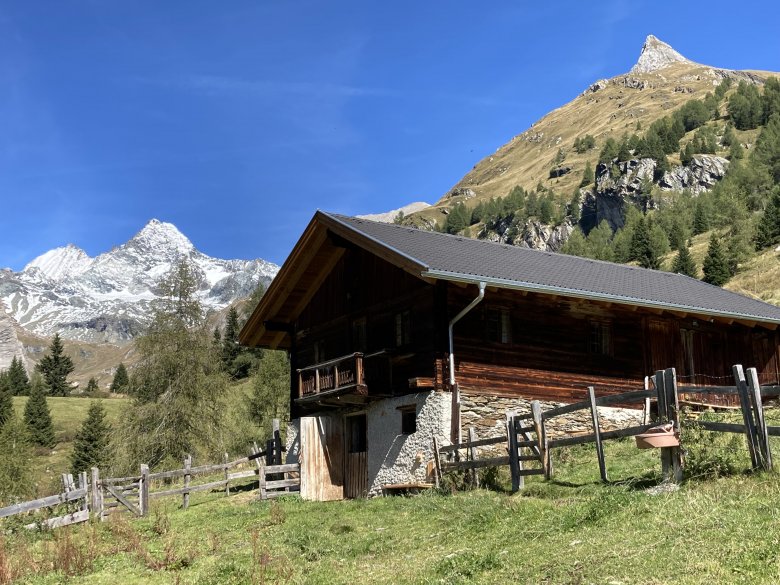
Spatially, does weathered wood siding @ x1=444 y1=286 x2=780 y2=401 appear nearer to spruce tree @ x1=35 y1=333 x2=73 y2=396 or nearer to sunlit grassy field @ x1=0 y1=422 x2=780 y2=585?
sunlit grassy field @ x1=0 y1=422 x2=780 y2=585

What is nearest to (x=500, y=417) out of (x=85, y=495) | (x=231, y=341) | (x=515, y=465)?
(x=515, y=465)

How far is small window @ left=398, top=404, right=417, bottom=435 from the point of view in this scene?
23.3m

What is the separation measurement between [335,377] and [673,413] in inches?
497

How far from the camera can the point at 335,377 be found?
974 inches

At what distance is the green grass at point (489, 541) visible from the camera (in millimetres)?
9641

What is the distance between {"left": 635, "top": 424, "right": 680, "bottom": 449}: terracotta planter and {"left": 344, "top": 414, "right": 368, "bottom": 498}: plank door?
39.4 ft

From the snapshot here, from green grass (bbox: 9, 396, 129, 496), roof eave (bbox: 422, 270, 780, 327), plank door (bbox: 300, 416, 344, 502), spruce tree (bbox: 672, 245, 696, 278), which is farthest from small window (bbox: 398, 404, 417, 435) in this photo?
spruce tree (bbox: 672, 245, 696, 278)

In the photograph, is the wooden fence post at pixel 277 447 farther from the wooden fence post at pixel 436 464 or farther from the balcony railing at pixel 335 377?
the wooden fence post at pixel 436 464

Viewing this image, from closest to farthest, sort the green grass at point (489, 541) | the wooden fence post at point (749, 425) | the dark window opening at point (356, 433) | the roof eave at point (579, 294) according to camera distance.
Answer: the green grass at point (489, 541) → the wooden fence post at point (749, 425) → the roof eave at point (579, 294) → the dark window opening at point (356, 433)

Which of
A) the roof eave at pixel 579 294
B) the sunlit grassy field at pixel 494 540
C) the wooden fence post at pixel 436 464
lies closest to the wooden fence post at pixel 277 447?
the sunlit grassy field at pixel 494 540

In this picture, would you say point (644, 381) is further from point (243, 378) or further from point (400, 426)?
point (243, 378)

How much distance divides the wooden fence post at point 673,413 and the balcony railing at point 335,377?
36.7ft

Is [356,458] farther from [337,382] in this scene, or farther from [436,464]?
[436,464]

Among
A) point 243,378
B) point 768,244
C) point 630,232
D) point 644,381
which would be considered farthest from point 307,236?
point 630,232
